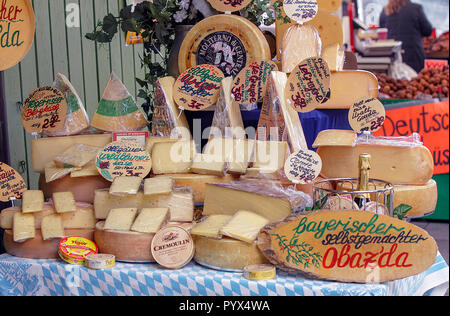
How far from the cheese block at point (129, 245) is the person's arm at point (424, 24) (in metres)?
5.47

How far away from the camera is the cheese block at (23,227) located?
1.71m

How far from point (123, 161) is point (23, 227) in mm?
408

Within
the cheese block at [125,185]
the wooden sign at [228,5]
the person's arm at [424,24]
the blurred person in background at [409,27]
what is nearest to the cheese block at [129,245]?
the cheese block at [125,185]

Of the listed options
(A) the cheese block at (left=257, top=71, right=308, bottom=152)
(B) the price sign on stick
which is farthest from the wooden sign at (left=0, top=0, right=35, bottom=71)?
(B) the price sign on stick

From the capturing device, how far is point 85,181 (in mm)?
1919

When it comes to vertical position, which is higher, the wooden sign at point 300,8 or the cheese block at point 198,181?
the wooden sign at point 300,8

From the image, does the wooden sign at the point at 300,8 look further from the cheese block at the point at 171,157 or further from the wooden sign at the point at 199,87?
the cheese block at the point at 171,157

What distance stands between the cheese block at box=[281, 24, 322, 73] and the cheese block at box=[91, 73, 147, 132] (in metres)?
0.69

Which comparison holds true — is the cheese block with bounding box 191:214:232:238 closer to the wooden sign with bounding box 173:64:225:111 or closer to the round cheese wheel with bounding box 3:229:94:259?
the round cheese wheel with bounding box 3:229:94:259

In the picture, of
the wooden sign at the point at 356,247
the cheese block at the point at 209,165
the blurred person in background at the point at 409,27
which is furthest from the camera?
the blurred person in background at the point at 409,27

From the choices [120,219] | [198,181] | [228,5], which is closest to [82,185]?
[120,219]

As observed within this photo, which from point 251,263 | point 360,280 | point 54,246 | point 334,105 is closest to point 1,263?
point 54,246

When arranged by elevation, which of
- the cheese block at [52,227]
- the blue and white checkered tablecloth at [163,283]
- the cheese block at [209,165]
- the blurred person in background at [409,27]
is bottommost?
the blue and white checkered tablecloth at [163,283]

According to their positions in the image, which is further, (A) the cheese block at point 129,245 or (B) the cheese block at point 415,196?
(B) the cheese block at point 415,196
